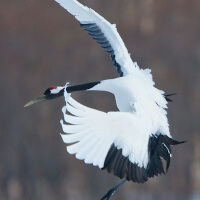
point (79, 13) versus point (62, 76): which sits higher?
point (79, 13)

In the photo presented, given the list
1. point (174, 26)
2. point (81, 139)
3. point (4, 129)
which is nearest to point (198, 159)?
point (174, 26)

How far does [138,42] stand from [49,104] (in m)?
1.49

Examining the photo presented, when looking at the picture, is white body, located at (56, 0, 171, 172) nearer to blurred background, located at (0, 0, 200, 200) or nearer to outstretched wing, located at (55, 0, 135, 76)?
outstretched wing, located at (55, 0, 135, 76)

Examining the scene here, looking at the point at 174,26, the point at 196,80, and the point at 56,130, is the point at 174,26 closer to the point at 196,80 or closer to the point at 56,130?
the point at 196,80

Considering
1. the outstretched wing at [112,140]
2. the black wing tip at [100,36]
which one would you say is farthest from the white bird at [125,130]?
the black wing tip at [100,36]

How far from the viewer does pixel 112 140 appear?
5.10m

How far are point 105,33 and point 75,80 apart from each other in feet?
17.0

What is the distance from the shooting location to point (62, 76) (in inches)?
449

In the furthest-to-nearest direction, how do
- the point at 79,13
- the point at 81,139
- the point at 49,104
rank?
1. the point at 49,104
2. the point at 79,13
3. the point at 81,139

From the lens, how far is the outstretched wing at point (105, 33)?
5.95m

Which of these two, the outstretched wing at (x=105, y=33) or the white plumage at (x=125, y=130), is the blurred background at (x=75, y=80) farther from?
the white plumage at (x=125, y=130)

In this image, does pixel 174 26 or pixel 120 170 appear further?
pixel 174 26

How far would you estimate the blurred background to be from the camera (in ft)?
36.6

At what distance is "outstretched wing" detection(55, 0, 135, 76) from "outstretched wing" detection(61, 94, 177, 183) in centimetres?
80
